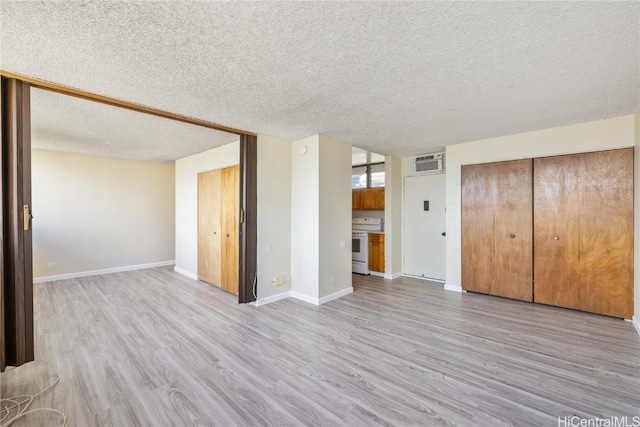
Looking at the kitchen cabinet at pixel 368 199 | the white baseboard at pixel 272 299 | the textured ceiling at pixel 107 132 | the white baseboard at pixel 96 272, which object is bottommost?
the white baseboard at pixel 272 299

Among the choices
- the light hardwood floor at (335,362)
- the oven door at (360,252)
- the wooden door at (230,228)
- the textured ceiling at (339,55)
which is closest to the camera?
the textured ceiling at (339,55)

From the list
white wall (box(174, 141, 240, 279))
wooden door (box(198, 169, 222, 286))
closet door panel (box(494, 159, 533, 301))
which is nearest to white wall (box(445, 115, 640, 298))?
closet door panel (box(494, 159, 533, 301))

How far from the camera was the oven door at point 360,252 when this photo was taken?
575 centimetres

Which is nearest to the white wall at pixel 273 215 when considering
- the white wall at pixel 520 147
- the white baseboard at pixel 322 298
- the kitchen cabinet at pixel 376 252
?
the white baseboard at pixel 322 298

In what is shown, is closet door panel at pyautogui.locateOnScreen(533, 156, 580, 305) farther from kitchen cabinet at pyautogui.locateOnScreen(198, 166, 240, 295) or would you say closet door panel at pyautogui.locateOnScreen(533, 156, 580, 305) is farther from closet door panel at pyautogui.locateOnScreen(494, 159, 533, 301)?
kitchen cabinet at pyautogui.locateOnScreen(198, 166, 240, 295)

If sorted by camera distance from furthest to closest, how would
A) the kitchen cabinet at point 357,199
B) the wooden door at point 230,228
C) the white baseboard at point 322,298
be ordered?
the kitchen cabinet at point 357,199 < the wooden door at point 230,228 < the white baseboard at point 322,298

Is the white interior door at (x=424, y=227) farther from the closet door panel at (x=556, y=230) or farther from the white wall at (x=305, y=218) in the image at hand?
the white wall at (x=305, y=218)

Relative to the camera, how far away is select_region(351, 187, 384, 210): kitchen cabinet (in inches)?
234

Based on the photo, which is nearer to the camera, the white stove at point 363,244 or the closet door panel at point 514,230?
the closet door panel at point 514,230

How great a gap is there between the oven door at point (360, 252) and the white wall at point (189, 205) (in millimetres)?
3170

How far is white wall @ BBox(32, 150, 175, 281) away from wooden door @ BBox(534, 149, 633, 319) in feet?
25.1

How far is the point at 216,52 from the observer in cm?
190

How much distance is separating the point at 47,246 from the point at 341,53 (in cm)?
657

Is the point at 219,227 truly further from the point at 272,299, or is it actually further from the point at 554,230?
the point at 554,230
